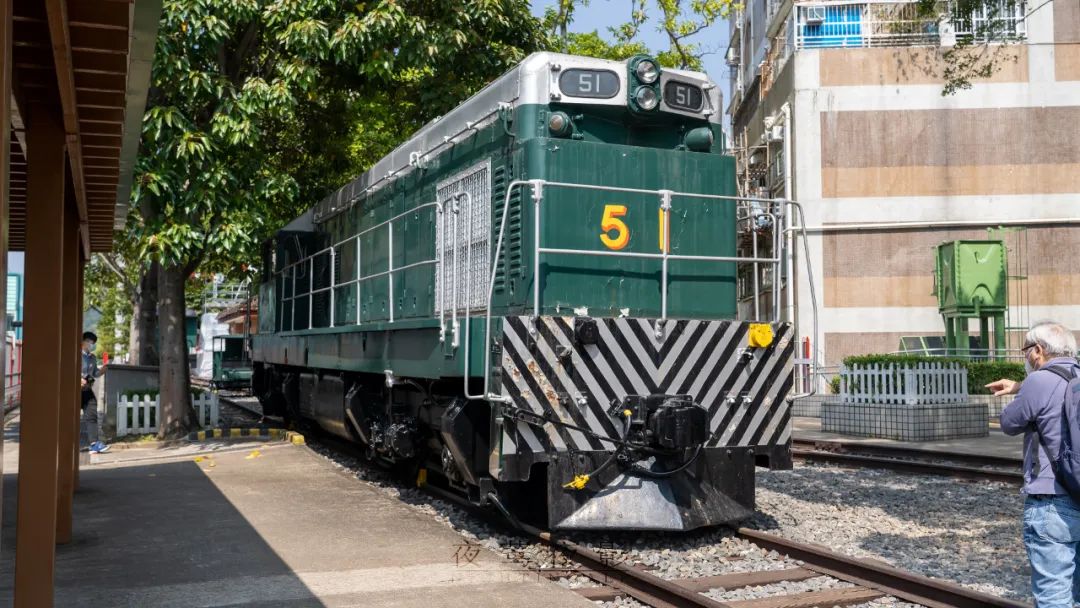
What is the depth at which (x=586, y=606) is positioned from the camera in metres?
5.13

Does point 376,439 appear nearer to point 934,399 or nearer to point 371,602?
point 371,602

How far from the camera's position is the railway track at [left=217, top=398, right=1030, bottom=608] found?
5062 millimetres

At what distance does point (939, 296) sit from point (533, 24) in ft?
42.8

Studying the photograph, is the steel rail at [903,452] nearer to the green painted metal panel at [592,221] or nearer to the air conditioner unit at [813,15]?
the green painted metal panel at [592,221]

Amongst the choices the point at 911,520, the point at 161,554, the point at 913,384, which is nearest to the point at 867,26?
the point at 913,384

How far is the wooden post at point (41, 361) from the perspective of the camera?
4.35 meters

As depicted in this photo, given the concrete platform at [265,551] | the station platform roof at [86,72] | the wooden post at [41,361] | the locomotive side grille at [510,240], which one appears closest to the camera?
the station platform roof at [86,72]

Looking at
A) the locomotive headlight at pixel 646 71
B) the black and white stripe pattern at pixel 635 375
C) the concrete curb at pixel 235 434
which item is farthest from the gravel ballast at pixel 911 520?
the concrete curb at pixel 235 434

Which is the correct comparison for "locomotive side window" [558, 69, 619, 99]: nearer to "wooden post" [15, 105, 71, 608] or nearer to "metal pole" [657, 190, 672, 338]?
"metal pole" [657, 190, 672, 338]

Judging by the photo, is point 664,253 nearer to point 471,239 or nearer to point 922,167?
point 471,239

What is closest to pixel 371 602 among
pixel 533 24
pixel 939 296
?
pixel 533 24

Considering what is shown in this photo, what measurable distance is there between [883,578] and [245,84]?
10281mm

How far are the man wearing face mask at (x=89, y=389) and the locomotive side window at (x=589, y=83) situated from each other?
24.7 ft

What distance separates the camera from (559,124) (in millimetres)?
6945
